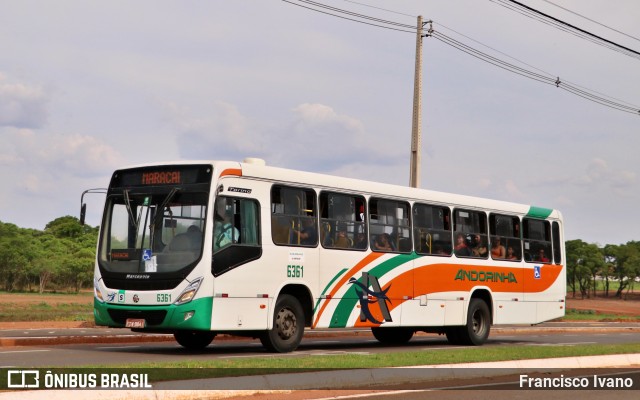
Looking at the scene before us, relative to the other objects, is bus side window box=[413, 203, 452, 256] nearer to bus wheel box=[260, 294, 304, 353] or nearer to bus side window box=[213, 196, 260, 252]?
bus wheel box=[260, 294, 304, 353]

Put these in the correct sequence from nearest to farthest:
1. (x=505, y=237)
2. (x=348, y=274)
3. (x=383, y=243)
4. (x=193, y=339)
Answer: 1. (x=193, y=339)
2. (x=348, y=274)
3. (x=383, y=243)
4. (x=505, y=237)

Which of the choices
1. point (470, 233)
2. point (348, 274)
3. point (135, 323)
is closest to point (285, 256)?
point (348, 274)

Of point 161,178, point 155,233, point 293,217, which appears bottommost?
point 155,233

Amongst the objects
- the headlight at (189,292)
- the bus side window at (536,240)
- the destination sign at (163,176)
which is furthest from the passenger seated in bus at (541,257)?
the headlight at (189,292)

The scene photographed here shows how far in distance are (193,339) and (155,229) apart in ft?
11.3

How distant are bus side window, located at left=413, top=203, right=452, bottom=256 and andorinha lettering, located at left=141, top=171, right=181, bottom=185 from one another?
21.2 ft

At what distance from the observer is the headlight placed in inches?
695

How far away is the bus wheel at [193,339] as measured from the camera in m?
20.5

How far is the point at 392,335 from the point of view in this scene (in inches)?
995

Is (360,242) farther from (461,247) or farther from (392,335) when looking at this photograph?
(392,335)

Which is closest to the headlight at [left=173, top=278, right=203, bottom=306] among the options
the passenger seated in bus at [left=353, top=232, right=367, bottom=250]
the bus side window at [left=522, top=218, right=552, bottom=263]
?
the passenger seated in bus at [left=353, top=232, right=367, bottom=250]

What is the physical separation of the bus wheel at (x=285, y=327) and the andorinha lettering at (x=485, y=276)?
5.69 meters

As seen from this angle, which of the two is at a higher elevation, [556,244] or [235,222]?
[556,244]

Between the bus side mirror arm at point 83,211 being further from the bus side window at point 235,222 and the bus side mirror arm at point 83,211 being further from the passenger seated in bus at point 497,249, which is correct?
the passenger seated in bus at point 497,249
